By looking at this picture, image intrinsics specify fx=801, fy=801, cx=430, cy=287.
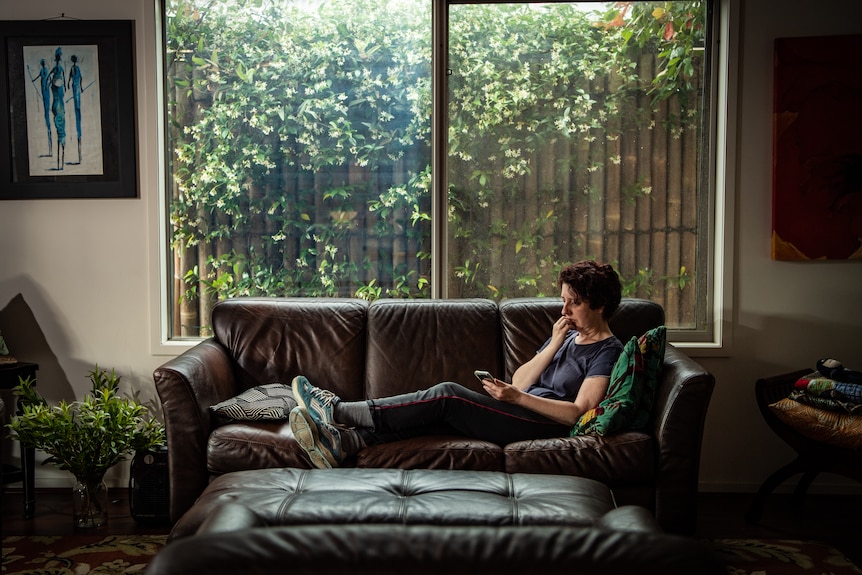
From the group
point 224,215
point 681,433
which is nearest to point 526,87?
point 224,215

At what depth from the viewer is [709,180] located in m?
3.71

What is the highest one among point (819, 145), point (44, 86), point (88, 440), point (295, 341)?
point (44, 86)

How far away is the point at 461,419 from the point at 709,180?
173cm

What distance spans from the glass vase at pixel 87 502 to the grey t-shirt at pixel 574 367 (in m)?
1.73

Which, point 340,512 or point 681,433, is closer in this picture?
point 340,512

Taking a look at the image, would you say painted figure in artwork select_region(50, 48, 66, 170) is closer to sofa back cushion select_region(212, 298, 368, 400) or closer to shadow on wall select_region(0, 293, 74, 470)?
shadow on wall select_region(0, 293, 74, 470)

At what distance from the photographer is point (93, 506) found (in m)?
3.11

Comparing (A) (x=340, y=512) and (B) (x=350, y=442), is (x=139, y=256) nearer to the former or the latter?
(B) (x=350, y=442)

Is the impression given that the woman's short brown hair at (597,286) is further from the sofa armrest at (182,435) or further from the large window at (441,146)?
the sofa armrest at (182,435)

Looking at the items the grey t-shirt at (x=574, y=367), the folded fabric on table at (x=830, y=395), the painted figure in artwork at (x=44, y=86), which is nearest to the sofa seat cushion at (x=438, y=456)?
the grey t-shirt at (x=574, y=367)

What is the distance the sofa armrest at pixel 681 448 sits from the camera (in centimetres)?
273

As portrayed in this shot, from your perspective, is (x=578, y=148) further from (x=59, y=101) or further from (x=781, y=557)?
(x=59, y=101)

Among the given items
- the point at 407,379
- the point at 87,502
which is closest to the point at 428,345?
the point at 407,379

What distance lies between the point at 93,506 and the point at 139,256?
1162 millimetres
